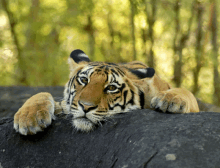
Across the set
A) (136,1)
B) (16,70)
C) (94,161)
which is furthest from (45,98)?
(16,70)

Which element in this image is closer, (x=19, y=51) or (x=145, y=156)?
(x=145, y=156)

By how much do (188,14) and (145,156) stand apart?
7.36 meters

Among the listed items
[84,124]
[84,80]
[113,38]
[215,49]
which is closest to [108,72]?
[84,80]

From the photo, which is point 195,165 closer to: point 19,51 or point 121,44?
point 121,44

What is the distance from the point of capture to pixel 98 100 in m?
2.28

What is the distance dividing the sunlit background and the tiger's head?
4.64m

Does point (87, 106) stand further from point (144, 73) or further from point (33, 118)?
point (144, 73)

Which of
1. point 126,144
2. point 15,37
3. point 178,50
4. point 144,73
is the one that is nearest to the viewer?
point 126,144

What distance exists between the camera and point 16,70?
9141 millimetres

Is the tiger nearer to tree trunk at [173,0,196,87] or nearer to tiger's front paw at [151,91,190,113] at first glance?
tiger's front paw at [151,91,190,113]

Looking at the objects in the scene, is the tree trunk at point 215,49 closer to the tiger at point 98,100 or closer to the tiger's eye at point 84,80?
the tiger at point 98,100

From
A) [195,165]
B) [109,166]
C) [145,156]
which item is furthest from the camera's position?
[109,166]

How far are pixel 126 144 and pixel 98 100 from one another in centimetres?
58

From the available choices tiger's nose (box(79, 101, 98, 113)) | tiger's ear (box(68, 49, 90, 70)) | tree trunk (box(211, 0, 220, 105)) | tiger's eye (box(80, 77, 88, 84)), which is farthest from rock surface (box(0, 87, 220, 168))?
tree trunk (box(211, 0, 220, 105))
